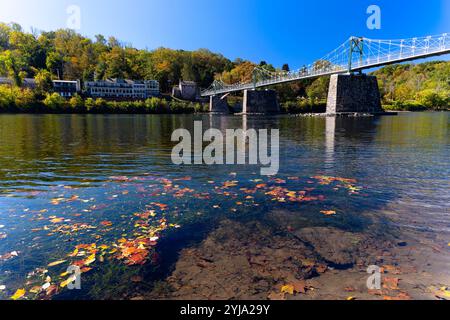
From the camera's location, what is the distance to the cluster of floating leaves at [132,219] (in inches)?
167

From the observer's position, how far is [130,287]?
154 inches

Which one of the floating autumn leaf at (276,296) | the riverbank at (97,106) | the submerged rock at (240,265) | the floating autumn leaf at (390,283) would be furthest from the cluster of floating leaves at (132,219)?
the riverbank at (97,106)

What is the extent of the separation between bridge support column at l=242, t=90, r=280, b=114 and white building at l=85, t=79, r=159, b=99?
1538 inches

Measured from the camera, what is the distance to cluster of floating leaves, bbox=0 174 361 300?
13.9 feet

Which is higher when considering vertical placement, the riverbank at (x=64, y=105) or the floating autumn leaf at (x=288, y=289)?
the riverbank at (x=64, y=105)

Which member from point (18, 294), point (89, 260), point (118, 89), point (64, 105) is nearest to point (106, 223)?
point (89, 260)

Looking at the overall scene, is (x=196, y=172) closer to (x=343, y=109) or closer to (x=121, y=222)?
(x=121, y=222)

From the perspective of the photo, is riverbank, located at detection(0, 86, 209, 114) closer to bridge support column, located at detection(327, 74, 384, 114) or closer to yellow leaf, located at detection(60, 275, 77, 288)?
bridge support column, located at detection(327, 74, 384, 114)

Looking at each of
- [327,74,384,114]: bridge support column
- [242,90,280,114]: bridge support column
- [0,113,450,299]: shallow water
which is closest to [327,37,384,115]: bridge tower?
→ [327,74,384,114]: bridge support column

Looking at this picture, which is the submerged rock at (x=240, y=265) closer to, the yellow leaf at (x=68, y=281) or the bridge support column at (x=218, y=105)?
the yellow leaf at (x=68, y=281)

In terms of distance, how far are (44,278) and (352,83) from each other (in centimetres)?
7920

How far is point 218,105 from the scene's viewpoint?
11056 centimetres

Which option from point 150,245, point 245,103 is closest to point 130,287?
point 150,245

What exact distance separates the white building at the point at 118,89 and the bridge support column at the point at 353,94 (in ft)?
229
